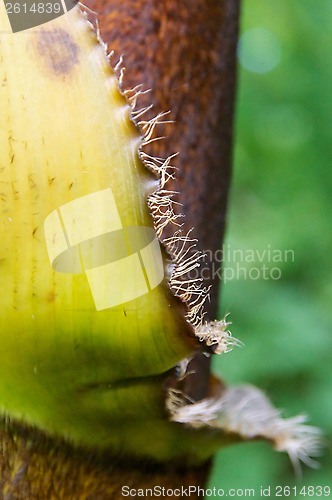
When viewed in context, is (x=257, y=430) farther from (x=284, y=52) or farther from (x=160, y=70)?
(x=284, y=52)

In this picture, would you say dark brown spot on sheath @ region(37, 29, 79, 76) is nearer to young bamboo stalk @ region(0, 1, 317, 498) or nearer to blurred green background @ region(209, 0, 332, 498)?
young bamboo stalk @ region(0, 1, 317, 498)

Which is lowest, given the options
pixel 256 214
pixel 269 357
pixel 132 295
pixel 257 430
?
pixel 269 357

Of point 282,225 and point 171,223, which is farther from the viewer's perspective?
point 282,225

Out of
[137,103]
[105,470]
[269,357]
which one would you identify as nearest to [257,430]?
[105,470]

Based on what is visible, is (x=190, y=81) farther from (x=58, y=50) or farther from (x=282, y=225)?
(x=282, y=225)

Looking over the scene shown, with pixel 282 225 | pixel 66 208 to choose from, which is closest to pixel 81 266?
pixel 66 208
